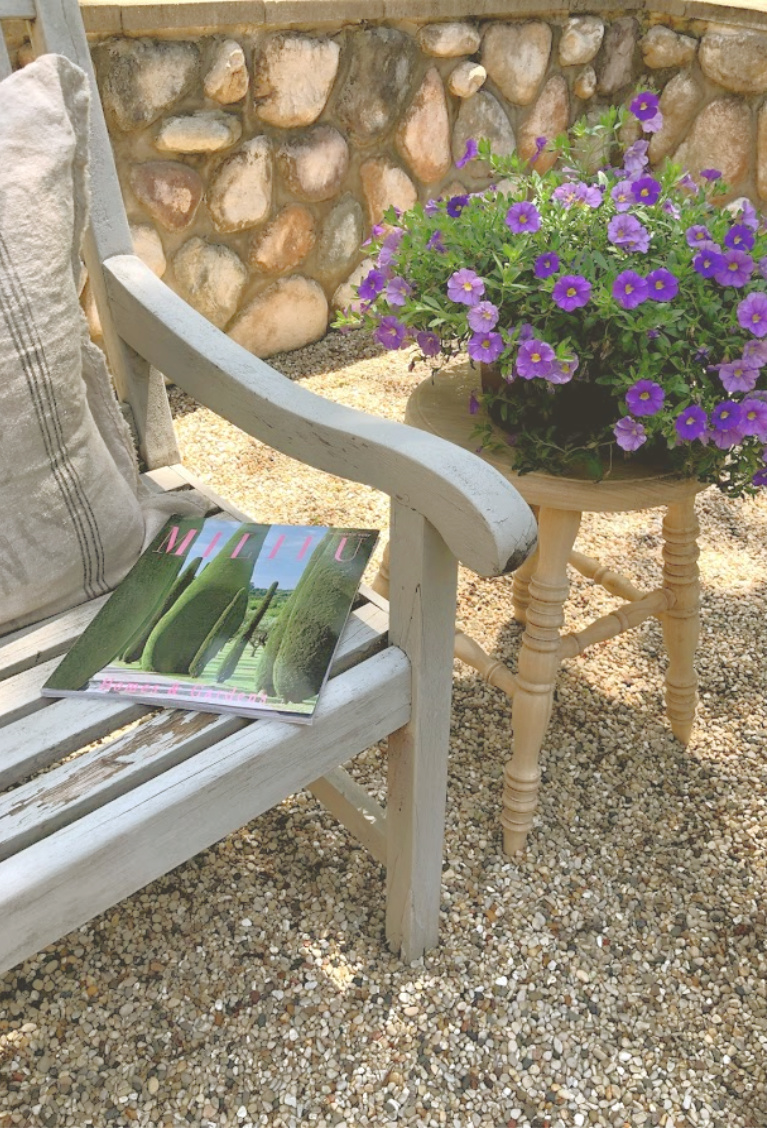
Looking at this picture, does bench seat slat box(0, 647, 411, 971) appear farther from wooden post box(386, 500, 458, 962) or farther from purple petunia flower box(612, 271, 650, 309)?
purple petunia flower box(612, 271, 650, 309)

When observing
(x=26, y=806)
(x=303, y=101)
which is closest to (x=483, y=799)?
(x=26, y=806)

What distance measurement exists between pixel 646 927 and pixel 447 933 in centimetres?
28

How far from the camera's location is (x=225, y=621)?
→ 37.7 inches

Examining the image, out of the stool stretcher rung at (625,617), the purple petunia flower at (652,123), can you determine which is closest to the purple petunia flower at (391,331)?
the purple petunia flower at (652,123)

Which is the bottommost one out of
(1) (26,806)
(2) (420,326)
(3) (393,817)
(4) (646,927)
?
(4) (646,927)

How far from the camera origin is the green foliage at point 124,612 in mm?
898

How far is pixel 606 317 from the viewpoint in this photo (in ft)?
3.33

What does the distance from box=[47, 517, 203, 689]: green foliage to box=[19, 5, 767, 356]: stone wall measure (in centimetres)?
137

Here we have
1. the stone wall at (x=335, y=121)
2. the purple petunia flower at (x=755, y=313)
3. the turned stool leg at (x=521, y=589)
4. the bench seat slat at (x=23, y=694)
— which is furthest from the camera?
the stone wall at (x=335, y=121)

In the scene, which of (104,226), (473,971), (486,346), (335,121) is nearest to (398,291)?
(486,346)

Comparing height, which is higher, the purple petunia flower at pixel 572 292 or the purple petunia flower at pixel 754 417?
the purple petunia flower at pixel 572 292

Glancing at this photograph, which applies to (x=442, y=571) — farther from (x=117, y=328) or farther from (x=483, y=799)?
(x=483, y=799)

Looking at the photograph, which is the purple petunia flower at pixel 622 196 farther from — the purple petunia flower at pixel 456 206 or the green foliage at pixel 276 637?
the green foliage at pixel 276 637

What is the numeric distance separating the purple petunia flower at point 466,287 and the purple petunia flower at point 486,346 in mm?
39
